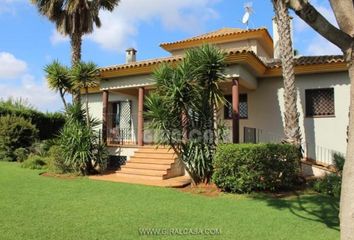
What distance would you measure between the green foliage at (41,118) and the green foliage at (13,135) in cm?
187

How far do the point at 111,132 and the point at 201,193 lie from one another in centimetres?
1088

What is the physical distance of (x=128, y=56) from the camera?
25.1 m

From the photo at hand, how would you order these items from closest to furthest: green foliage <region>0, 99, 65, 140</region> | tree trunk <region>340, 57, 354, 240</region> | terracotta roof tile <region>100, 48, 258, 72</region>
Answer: tree trunk <region>340, 57, 354, 240</region>, terracotta roof tile <region>100, 48, 258, 72</region>, green foliage <region>0, 99, 65, 140</region>

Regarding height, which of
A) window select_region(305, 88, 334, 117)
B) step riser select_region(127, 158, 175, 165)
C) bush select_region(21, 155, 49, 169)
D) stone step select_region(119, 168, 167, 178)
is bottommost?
stone step select_region(119, 168, 167, 178)

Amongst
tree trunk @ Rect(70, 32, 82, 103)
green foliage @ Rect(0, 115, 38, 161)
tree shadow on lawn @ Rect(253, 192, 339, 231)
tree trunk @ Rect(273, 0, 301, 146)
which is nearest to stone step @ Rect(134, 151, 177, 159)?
tree trunk @ Rect(273, 0, 301, 146)

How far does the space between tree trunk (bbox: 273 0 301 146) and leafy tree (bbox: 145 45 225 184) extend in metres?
2.72

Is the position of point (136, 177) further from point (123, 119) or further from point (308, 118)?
point (123, 119)

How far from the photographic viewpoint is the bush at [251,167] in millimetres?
10328

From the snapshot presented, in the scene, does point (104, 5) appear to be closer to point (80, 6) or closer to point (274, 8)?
point (80, 6)

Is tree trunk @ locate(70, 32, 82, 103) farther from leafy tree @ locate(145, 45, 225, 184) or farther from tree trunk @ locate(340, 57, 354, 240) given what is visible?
tree trunk @ locate(340, 57, 354, 240)

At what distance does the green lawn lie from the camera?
20.6 feet

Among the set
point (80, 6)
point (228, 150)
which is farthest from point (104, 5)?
point (228, 150)

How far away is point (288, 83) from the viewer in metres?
12.8

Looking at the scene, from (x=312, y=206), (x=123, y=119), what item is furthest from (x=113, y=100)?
(x=312, y=206)
